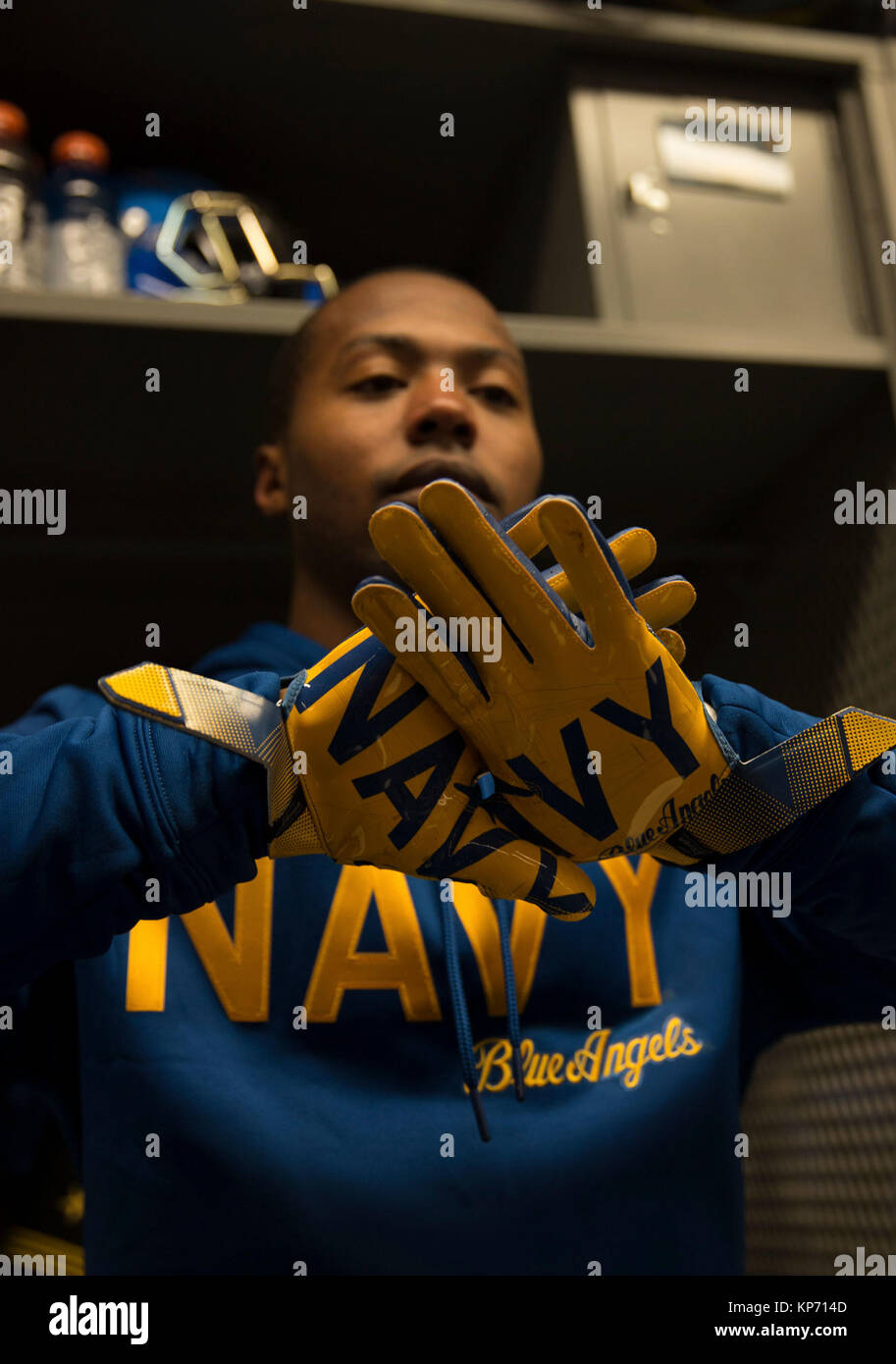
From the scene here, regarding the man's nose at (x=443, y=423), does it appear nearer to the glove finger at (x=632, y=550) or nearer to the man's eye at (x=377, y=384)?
the man's eye at (x=377, y=384)

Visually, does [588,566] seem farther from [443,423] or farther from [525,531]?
[443,423]

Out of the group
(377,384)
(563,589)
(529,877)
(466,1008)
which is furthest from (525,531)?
(377,384)

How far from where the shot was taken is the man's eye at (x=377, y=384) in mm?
904

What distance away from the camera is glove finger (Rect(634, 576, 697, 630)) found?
0.52 m

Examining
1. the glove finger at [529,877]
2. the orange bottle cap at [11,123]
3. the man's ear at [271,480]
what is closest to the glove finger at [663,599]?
the glove finger at [529,877]

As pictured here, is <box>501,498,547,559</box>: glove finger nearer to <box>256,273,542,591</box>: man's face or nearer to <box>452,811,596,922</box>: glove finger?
<box>452,811,596,922</box>: glove finger

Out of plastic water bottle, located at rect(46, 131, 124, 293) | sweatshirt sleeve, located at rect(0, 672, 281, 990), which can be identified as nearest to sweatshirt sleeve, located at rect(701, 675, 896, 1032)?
sweatshirt sleeve, located at rect(0, 672, 281, 990)

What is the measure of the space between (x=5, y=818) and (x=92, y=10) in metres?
0.81

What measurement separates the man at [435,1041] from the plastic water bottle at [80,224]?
371 millimetres

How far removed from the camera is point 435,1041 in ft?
2.38

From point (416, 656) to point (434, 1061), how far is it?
34 centimetres

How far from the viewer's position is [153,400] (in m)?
0.97
